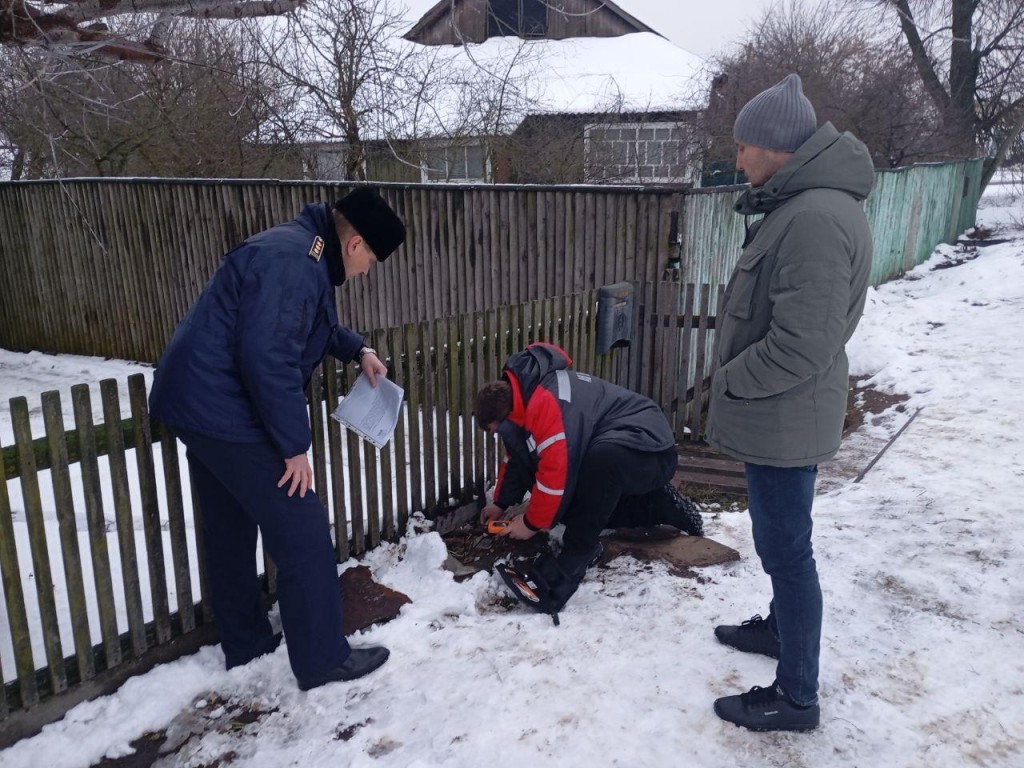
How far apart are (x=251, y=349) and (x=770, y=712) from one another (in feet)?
6.79

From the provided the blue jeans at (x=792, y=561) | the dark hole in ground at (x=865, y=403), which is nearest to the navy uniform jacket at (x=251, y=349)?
the blue jeans at (x=792, y=561)

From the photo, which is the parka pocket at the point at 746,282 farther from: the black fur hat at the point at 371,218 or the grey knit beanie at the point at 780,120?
the black fur hat at the point at 371,218

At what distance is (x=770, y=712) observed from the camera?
2.63m

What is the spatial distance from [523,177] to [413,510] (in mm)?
11089

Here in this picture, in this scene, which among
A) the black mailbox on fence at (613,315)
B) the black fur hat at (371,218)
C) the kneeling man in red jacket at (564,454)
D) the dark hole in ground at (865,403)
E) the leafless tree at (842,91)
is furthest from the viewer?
the leafless tree at (842,91)

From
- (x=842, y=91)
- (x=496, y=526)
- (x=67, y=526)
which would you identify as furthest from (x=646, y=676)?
(x=842, y=91)

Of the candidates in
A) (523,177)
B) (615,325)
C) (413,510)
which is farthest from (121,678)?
(523,177)

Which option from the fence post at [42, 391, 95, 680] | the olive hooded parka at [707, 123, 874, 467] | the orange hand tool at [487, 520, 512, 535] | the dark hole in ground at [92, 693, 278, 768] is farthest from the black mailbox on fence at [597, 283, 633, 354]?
the fence post at [42, 391, 95, 680]

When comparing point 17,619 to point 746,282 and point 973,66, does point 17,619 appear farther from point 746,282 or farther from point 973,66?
point 973,66

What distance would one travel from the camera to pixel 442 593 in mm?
3564

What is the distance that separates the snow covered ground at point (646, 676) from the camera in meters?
2.59

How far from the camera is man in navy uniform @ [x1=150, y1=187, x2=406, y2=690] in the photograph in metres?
2.61

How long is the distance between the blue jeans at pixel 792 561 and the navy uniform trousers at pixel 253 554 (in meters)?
1.54

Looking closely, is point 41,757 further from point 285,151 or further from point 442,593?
point 285,151
